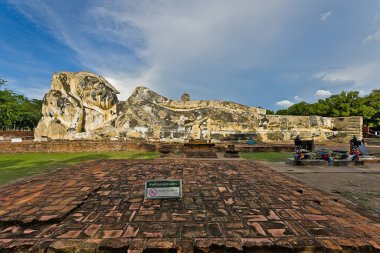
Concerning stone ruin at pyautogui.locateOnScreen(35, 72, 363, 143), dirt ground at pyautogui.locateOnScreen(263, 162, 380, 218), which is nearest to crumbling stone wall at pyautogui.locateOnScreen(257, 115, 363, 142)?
stone ruin at pyautogui.locateOnScreen(35, 72, 363, 143)

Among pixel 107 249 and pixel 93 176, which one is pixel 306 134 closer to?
pixel 93 176

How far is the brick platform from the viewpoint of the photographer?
170 cm

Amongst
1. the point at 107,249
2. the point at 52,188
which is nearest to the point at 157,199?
the point at 107,249

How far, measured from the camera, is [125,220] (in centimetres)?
212

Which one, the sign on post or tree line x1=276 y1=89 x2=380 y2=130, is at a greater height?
tree line x1=276 y1=89 x2=380 y2=130

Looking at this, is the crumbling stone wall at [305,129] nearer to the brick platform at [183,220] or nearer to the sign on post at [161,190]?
the brick platform at [183,220]

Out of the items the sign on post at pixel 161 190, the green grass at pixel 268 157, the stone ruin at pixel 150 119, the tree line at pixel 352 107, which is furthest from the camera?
the tree line at pixel 352 107

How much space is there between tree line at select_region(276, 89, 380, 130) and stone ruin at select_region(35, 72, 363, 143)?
45.0 ft

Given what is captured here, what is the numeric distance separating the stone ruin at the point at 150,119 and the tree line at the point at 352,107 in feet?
45.0

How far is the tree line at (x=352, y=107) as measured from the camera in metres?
24.8

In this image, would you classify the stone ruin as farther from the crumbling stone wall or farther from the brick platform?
the brick platform

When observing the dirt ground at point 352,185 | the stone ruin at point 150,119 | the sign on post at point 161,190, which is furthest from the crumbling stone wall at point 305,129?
the sign on post at point 161,190

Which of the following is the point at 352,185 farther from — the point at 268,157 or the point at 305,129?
the point at 305,129

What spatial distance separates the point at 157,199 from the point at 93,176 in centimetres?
207
